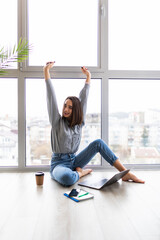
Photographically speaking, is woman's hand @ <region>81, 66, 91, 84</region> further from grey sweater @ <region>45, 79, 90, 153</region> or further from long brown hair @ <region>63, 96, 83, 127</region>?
grey sweater @ <region>45, 79, 90, 153</region>

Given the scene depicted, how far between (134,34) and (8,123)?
1.77 m

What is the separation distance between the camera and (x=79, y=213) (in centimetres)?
130

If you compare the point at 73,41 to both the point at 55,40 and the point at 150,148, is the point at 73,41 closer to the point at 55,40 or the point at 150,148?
the point at 55,40

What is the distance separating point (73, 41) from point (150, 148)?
5.07ft

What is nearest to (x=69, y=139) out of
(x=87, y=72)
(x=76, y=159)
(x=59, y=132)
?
(x=59, y=132)

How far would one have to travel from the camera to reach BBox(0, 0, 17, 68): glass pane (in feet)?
7.25

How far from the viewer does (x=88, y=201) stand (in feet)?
4.86

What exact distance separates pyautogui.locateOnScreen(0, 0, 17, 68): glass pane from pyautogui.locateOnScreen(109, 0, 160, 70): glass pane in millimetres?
1070

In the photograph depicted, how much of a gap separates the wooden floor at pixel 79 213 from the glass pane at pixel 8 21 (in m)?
1.40

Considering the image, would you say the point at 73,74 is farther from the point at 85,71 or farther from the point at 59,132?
the point at 59,132

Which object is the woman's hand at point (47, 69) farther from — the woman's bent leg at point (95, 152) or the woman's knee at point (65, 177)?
the woman's knee at point (65, 177)

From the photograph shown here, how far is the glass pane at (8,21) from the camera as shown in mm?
2209

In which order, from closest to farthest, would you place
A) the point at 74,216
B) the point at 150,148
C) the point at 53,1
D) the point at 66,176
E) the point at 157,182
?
1. the point at 74,216
2. the point at 66,176
3. the point at 157,182
4. the point at 53,1
5. the point at 150,148

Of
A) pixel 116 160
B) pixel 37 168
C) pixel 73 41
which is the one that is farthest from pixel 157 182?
pixel 73 41
